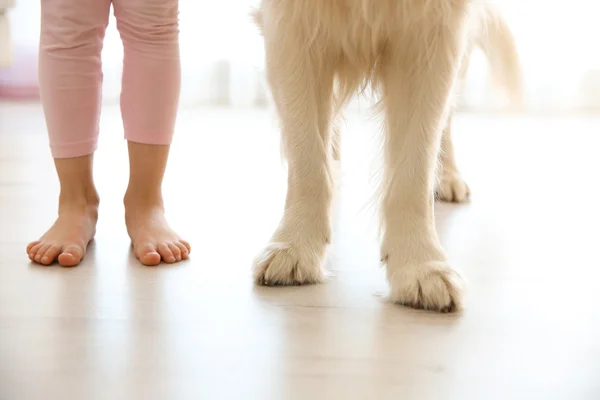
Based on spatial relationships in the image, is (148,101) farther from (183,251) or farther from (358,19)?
(358,19)

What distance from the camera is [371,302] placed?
1.32 m

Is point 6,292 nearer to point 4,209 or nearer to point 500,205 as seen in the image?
point 4,209

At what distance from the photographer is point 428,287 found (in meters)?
1.28

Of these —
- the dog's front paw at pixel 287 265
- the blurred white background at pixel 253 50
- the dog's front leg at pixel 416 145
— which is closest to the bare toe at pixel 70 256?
the dog's front paw at pixel 287 265

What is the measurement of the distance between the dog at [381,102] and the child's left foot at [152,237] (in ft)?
0.74

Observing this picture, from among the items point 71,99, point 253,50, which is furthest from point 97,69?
point 253,50

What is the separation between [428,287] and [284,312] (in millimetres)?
244

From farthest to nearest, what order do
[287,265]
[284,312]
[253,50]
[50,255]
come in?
[253,50]
[50,255]
[287,265]
[284,312]

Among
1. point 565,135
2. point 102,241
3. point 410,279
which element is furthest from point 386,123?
point 565,135

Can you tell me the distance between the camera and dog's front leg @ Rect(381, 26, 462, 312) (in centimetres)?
137

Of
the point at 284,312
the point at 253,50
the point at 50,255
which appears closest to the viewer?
the point at 284,312

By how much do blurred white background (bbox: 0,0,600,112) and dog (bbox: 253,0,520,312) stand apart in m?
2.48

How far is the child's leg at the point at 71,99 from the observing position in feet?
5.11

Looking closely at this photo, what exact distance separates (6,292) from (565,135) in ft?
8.80
